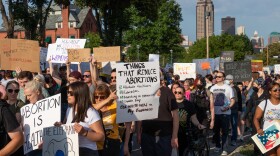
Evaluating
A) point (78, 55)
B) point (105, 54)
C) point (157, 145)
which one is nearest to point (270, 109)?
point (157, 145)

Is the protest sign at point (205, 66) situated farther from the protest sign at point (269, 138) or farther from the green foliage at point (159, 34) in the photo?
the green foliage at point (159, 34)

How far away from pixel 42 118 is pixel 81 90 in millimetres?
593

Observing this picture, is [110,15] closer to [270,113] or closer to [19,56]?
[19,56]

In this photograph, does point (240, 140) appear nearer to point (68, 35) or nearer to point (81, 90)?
point (81, 90)

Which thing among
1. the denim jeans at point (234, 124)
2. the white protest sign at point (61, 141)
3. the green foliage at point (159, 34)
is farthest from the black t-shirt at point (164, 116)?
the green foliage at point (159, 34)

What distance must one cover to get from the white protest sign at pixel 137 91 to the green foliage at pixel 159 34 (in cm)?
6174

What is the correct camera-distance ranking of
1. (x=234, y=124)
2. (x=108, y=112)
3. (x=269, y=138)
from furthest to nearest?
(x=234, y=124), (x=269, y=138), (x=108, y=112)

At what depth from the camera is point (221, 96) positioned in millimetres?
13172

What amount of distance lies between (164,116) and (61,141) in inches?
109

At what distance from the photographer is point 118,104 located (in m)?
7.28

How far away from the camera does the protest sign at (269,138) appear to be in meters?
8.45

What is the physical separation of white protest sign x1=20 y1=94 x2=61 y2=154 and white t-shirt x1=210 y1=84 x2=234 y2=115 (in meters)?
7.49

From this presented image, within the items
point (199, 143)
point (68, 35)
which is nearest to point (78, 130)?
point (199, 143)

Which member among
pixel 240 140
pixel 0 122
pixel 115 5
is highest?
pixel 115 5
